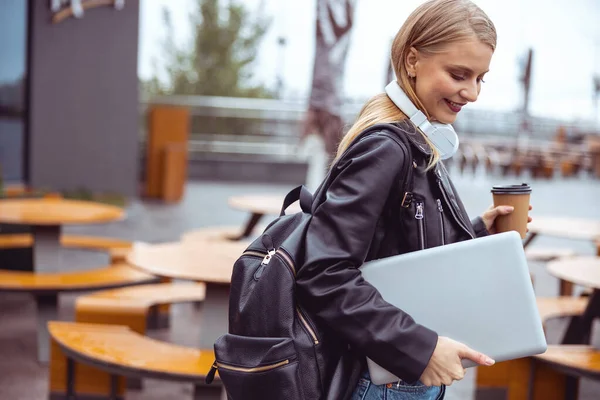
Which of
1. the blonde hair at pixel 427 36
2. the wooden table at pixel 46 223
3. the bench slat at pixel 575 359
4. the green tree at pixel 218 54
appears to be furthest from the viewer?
the green tree at pixel 218 54

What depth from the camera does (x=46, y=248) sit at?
5.44 metres

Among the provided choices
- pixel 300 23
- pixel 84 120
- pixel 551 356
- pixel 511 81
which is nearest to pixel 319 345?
pixel 551 356

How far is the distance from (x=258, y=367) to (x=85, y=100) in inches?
455

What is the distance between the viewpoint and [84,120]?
12523mm

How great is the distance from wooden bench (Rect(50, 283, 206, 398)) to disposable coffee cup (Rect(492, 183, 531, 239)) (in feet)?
8.36

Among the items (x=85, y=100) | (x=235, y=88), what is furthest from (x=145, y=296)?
(x=235, y=88)

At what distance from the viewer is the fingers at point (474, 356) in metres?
1.52

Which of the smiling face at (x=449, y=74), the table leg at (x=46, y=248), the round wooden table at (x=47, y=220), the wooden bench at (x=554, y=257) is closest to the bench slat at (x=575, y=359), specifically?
the smiling face at (x=449, y=74)

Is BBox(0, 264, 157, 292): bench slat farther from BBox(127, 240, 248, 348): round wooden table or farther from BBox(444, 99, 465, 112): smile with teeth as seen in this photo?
BBox(444, 99, 465, 112): smile with teeth

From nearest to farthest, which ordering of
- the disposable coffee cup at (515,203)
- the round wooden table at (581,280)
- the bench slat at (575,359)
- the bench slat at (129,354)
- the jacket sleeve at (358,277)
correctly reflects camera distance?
the jacket sleeve at (358,277), the disposable coffee cup at (515,203), the bench slat at (129,354), the bench slat at (575,359), the round wooden table at (581,280)

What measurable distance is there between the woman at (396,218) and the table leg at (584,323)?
9.75 feet

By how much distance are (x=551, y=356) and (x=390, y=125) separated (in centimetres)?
241

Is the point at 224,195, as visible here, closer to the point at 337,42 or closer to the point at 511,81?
the point at 337,42

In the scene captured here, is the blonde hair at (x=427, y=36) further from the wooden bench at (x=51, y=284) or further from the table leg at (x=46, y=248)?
the table leg at (x=46, y=248)
